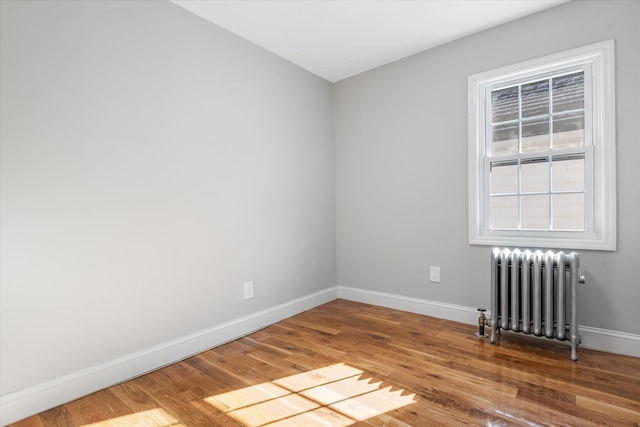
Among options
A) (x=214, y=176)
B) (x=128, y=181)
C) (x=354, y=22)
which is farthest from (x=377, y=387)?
(x=354, y=22)

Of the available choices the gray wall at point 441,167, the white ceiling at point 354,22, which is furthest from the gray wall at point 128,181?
the gray wall at point 441,167

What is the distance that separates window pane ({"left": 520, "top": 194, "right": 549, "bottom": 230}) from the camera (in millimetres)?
2355

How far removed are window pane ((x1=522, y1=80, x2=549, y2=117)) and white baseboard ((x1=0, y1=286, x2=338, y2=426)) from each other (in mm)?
2624

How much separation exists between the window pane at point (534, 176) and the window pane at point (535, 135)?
0.33 feet

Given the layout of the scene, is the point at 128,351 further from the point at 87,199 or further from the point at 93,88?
the point at 93,88

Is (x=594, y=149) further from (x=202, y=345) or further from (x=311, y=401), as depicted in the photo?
(x=202, y=345)

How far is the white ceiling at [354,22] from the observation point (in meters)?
2.18

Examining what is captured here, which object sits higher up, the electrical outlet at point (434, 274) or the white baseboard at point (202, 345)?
the electrical outlet at point (434, 274)

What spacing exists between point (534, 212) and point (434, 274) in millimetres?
931

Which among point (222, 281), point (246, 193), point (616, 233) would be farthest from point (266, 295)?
point (616, 233)

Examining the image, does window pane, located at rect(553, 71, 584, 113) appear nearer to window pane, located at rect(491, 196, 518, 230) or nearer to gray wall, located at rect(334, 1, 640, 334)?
gray wall, located at rect(334, 1, 640, 334)

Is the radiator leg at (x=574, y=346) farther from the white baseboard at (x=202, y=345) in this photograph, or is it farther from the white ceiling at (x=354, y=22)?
the white ceiling at (x=354, y=22)

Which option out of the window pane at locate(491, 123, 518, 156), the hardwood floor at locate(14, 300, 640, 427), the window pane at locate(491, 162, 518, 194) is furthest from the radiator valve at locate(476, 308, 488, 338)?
the window pane at locate(491, 123, 518, 156)

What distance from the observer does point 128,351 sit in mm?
1876
